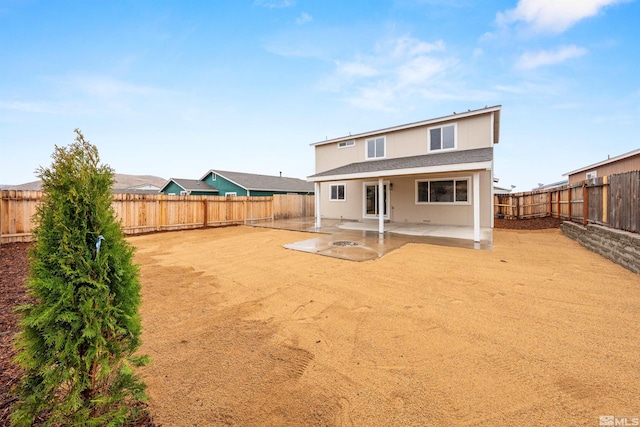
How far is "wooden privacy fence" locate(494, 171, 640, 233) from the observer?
6.34m

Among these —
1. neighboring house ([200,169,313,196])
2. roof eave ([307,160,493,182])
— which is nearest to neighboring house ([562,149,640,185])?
roof eave ([307,160,493,182])

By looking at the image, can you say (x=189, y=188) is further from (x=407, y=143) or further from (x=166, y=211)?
(x=407, y=143)

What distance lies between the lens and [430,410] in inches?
81.4

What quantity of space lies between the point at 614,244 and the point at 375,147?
11247 millimetres

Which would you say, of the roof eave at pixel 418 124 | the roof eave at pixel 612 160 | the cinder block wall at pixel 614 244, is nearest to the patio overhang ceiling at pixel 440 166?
the roof eave at pixel 418 124

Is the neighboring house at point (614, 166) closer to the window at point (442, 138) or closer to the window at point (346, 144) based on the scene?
the window at point (442, 138)

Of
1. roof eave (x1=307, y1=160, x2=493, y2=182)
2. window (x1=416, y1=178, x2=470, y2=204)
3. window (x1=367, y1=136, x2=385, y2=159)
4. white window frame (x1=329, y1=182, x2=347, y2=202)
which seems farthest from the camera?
white window frame (x1=329, y1=182, x2=347, y2=202)

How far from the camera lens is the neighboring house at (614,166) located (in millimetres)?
12500

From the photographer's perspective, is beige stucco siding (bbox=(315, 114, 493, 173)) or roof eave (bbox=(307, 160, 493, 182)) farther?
beige stucco siding (bbox=(315, 114, 493, 173))

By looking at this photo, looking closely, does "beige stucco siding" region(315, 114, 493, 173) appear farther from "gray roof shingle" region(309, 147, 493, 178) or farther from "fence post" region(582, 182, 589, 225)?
"fence post" region(582, 182, 589, 225)

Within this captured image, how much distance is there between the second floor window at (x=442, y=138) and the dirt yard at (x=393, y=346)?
878cm

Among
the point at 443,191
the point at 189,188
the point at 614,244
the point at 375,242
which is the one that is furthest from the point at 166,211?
the point at 614,244

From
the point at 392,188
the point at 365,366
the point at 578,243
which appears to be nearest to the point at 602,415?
the point at 365,366

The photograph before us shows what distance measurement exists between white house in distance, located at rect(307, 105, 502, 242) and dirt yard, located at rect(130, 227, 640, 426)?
6.03 m
